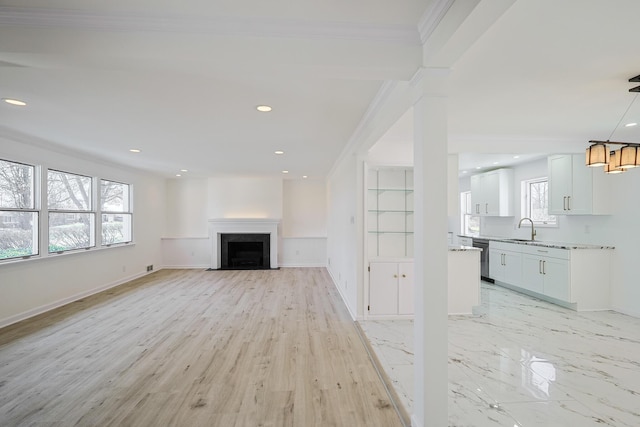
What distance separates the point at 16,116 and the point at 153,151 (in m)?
1.67

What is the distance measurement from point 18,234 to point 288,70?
183 inches

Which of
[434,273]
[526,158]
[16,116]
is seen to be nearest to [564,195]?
[526,158]

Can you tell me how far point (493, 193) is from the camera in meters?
6.47

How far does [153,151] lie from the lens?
4.69 metres

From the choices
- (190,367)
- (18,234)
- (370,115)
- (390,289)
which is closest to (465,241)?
(390,289)

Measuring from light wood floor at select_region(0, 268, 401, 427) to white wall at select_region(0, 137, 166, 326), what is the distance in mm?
Result: 301

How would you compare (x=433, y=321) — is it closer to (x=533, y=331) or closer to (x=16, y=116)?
(x=533, y=331)

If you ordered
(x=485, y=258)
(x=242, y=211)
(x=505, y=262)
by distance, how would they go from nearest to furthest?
1. (x=505, y=262)
2. (x=485, y=258)
3. (x=242, y=211)

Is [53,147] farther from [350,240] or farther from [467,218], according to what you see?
[467,218]

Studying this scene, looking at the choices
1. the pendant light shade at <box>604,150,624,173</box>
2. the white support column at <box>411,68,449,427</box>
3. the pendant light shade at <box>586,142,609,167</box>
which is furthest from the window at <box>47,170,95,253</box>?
the pendant light shade at <box>604,150,624,173</box>

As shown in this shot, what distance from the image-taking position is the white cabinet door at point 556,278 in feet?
14.2

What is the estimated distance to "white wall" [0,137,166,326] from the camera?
3.89 metres

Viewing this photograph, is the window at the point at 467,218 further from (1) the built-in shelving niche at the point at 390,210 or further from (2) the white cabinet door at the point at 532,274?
(1) the built-in shelving niche at the point at 390,210

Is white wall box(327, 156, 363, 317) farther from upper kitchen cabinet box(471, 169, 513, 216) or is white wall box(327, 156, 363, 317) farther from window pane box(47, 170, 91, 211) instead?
window pane box(47, 170, 91, 211)
